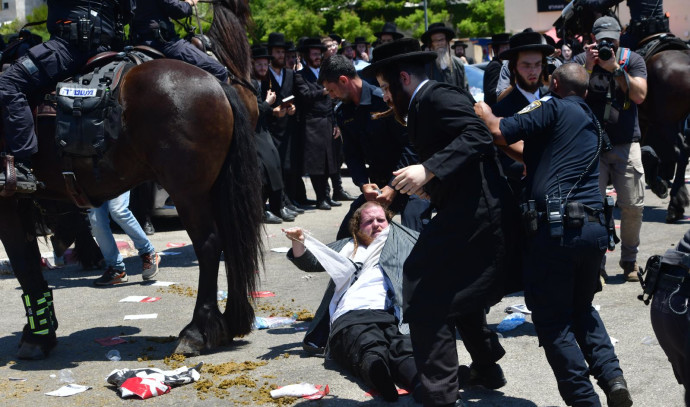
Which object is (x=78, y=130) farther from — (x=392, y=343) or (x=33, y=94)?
(x=392, y=343)

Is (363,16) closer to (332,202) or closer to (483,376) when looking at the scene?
(332,202)

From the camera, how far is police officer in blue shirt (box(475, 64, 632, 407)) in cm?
445

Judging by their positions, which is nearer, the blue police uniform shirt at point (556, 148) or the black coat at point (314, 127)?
the blue police uniform shirt at point (556, 148)

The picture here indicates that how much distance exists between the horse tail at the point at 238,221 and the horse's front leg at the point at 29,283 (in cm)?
128

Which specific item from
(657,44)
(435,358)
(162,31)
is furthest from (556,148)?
(657,44)

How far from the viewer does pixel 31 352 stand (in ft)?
20.5

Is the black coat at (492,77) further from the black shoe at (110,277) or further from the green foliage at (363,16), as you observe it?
the green foliage at (363,16)

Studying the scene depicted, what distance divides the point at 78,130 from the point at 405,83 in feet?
8.56

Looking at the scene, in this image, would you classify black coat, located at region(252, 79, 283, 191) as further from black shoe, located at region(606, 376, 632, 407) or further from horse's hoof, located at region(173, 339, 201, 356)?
black shoe, located at region(606, 376, 632, 407)

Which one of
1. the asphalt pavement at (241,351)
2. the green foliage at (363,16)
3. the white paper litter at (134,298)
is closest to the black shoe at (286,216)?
the asphalt pavement at (241,351)

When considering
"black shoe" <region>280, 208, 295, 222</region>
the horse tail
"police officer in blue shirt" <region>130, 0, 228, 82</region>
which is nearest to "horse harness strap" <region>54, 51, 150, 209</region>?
the horse tail

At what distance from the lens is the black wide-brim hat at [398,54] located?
4586 millimetres

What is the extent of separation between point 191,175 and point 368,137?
139 centimetres

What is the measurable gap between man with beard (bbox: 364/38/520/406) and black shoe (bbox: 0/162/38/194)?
2.90 m
